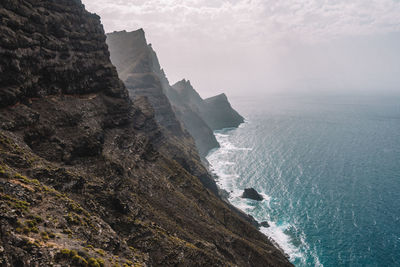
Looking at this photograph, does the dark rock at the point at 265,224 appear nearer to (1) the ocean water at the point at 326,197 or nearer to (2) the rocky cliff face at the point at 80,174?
(1) the ocean water at the point at 326,197

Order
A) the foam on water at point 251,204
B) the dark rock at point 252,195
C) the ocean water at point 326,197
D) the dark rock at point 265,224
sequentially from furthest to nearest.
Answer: the dark rock at point 252,195, the dark rock at point 265,224, the foam on water at point 251,204, the ocean water at point 326,197

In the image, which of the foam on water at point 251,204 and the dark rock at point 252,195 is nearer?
the foam on water at point 251,204

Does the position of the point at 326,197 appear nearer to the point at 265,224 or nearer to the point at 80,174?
the point at 265,224

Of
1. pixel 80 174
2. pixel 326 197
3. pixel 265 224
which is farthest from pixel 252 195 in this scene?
pixel 80 174

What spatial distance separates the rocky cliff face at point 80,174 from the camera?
27.8 m

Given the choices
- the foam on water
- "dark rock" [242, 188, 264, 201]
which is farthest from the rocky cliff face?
"dark rock" [242, 188, 264, 201]

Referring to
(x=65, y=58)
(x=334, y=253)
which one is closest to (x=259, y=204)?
(x=334, y=253)

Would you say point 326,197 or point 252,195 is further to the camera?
point 252,195

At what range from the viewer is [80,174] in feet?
145

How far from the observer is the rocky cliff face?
27.8 meters

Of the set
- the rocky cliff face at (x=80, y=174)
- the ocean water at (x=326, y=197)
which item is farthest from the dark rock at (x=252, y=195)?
the rocky cliff face at (x=80, y=174)

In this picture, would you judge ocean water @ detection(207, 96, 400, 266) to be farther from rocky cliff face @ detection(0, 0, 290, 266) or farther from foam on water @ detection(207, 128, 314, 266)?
rocky cliff face @ detection(0, 0, 290, 266)

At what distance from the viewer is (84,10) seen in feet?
227

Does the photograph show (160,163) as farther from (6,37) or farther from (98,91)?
(6,37)
